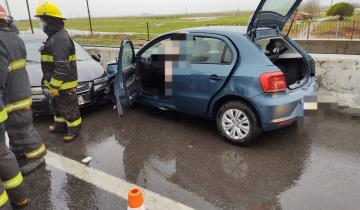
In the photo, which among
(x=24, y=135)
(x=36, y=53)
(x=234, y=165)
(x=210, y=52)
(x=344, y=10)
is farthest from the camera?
(x=344, y=10)

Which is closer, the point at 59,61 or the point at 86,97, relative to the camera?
the point at 59,61

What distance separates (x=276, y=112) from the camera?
366 cm

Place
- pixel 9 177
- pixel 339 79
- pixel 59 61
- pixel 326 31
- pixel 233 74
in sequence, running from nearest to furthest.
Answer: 1. pixel 9 177
2. pixel 233 74
3. pixel 59 61
4. pixel 339 79
5. pixel 326 31

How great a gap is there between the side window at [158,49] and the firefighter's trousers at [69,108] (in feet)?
4.51

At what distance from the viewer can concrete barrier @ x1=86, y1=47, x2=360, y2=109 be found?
5.19 meters

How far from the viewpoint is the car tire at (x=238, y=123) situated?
384cm

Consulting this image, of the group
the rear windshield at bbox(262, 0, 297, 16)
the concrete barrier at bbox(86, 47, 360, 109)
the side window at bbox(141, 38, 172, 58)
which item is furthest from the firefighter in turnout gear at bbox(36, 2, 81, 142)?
the concrete barrier at bbox(86, 47, 360, 109)

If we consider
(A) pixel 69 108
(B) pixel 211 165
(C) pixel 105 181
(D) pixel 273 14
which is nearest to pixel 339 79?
(D) pixel 273 14

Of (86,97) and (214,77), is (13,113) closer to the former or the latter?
(86,97)

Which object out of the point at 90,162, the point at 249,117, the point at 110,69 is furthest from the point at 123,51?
the point at 249,117

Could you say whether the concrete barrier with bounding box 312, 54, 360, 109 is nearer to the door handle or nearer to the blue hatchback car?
the blue hatchback car

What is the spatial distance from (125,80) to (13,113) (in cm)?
173

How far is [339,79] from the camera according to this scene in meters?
5.38

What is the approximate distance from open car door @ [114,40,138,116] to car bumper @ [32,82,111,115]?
2.35 feet
